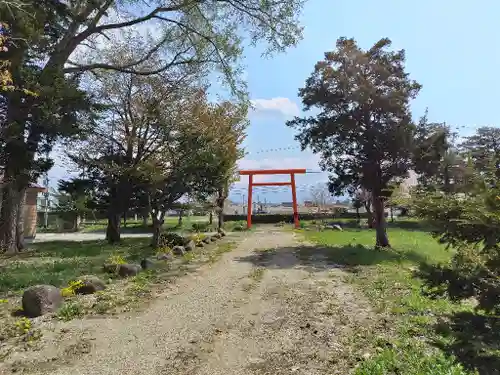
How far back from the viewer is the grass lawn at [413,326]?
1.76m

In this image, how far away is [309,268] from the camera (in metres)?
9.48

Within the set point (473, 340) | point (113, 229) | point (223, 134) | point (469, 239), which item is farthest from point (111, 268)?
point (223, 134)

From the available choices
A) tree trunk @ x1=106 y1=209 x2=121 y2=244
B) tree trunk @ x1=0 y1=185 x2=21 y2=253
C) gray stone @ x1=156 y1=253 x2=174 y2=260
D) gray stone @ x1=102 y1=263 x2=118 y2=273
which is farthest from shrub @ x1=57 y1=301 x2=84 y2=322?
tree trunk @ x1=106 y1=209 x2=121 y2=244

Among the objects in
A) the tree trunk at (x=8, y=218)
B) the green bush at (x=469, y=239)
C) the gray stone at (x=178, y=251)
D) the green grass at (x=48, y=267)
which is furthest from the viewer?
the tree trunk at (x=8, y=218)

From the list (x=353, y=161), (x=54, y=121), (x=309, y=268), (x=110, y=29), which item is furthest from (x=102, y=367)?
(x=110, y=29)

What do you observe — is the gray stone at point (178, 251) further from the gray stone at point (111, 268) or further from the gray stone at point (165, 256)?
the gray stone at point (111, 268)

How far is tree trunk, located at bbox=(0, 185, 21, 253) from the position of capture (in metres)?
12.6

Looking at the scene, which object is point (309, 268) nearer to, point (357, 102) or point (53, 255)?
point (357, 102)

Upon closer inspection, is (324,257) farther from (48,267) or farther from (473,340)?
(473,340)

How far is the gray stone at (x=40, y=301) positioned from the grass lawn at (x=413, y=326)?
160 inches

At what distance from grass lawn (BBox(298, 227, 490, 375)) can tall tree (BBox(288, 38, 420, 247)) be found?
2.98m

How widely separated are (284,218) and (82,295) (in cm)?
2463

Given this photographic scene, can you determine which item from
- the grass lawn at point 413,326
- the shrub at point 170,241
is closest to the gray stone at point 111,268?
the shrub at point 170,241

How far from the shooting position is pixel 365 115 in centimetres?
1327
